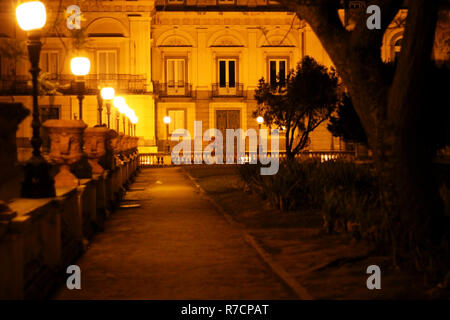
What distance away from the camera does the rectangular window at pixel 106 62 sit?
4812 cm

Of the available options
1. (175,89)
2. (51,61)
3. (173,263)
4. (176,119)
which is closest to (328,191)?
(173,263)

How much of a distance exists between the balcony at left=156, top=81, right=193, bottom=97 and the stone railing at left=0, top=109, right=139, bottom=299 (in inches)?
1464

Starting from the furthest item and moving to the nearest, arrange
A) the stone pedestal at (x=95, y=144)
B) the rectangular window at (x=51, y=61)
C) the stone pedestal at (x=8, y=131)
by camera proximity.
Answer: the rectangular window at (x=51, y=61)
the stone pedestal at (x=95, y=144)
the stone pedestal at (x=8, y=131)

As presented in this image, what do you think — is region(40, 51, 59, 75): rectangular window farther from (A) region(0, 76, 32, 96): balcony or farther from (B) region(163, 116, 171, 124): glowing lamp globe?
(B) region(163, 116, 171, 124): glowing lamp globe

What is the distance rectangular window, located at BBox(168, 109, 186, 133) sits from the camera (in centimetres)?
5106

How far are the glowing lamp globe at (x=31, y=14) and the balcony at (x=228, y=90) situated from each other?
43057 millimetres

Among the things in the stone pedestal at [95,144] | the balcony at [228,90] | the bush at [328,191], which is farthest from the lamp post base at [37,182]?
the balcony at [228,90]

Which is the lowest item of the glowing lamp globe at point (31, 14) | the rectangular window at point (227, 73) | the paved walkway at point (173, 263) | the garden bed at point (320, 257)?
the paved walkway at point (173, 263)

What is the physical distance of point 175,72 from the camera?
2032 inches

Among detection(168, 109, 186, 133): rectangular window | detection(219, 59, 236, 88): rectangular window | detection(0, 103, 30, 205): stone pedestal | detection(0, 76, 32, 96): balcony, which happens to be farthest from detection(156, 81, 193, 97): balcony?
detection(0, 103, 30, 205): stone pedestal

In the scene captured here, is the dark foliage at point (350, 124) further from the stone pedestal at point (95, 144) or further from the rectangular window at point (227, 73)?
the rectangular window at point (227, 73)

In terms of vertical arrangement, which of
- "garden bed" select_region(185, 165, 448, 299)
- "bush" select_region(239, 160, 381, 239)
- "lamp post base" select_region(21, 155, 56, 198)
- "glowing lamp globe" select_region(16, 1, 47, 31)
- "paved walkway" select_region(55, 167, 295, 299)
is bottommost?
"paved walkway" select_region(55, 167, 295, 299)

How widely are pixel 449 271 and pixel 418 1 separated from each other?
3.45 m

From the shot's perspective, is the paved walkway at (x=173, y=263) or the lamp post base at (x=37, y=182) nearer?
the paved walkway at (x=173, y=263)
